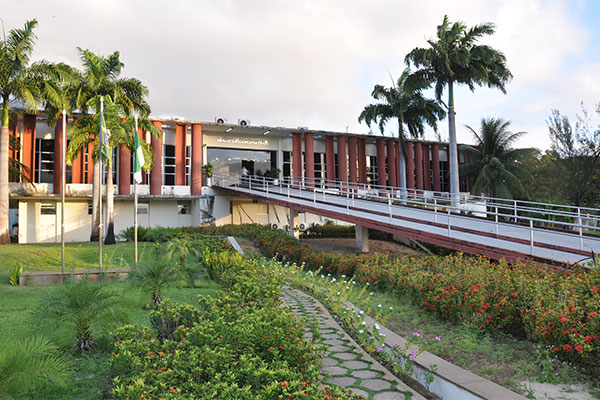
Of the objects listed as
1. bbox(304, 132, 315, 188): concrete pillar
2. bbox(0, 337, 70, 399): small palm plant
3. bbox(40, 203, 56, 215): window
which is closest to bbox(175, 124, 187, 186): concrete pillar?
bbox(40, 203, 56, 215): window

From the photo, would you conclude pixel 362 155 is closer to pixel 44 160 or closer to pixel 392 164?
pixel 392 164

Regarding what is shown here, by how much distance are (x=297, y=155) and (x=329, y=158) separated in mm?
2604

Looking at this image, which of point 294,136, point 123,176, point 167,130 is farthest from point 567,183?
point 123,176

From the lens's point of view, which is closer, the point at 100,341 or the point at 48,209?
the point at 100,341

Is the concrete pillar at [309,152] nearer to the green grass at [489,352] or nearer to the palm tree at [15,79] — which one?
the palm tree at [15,79]

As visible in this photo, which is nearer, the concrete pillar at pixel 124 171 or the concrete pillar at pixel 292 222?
the concrete pillar at pixel 292 222

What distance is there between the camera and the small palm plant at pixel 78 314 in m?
5.07

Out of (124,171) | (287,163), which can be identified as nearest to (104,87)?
(124,171)

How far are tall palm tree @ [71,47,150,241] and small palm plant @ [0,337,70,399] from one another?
16.0 metres

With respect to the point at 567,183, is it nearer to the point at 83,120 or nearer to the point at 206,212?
the point at 206,212

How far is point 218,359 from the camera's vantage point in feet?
12.8

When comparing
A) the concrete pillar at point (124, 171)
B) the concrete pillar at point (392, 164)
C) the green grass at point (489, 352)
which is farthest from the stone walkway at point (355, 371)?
the concrete pillar at point (392, 164)

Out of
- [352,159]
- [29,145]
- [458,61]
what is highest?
[458,61]

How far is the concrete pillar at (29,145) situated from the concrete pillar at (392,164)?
25407mm
